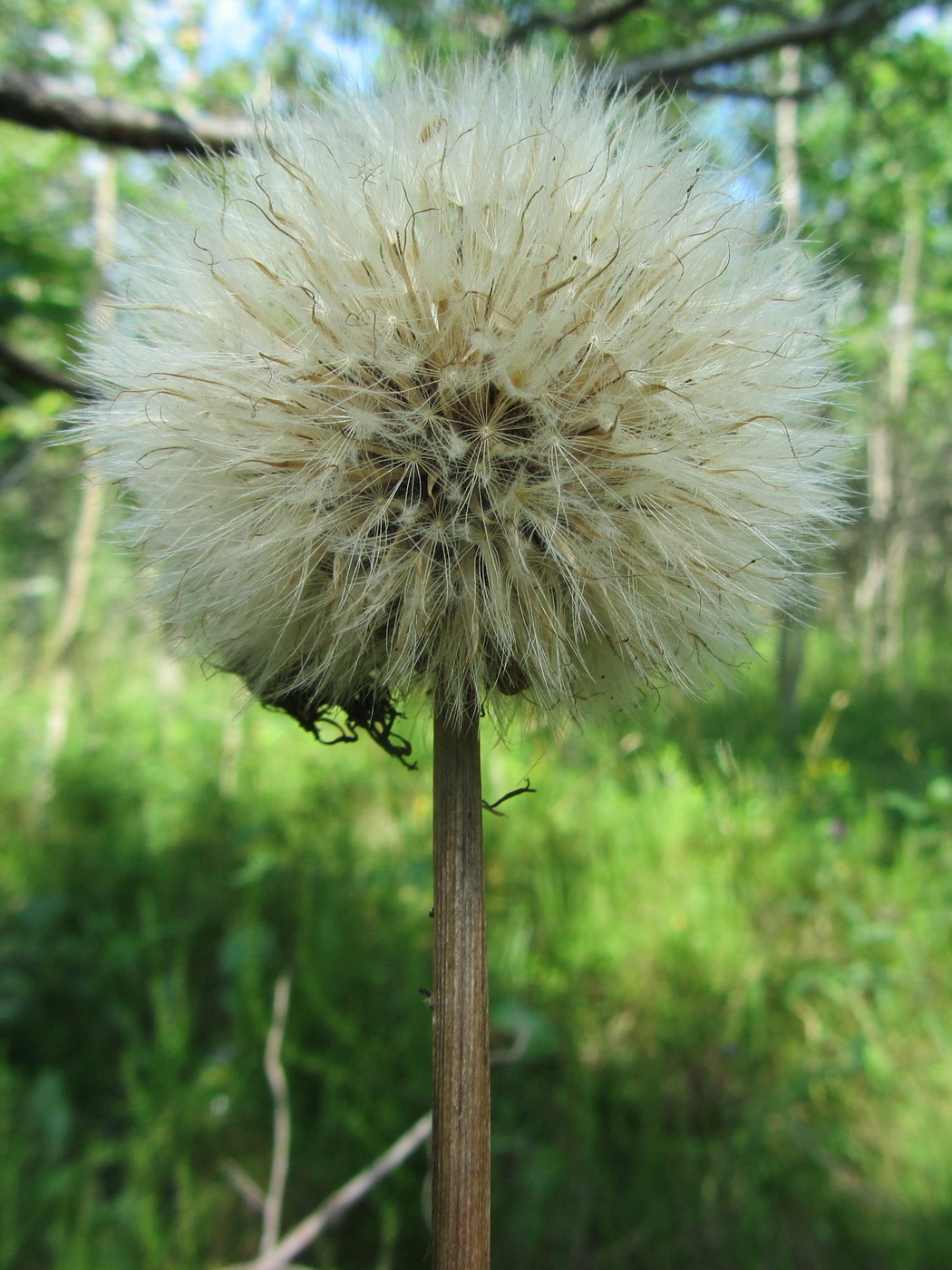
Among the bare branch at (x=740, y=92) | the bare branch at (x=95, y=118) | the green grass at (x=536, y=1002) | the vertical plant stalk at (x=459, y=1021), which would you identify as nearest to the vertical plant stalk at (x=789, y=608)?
the bare branch at (x=740, y=92)

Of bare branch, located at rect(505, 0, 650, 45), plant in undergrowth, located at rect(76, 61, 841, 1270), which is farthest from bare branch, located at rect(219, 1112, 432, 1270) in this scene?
bare branch, located at rect(505, 0, 650, 45)

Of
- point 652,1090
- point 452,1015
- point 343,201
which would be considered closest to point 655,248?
point 343,201

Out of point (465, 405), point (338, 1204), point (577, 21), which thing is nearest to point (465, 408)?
point (465, 405)

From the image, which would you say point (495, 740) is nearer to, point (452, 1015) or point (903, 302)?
point (452, 1015)

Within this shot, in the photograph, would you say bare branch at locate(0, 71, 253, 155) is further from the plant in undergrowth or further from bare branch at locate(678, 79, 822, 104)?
bare branch at locate(678, 79, 822, 104)

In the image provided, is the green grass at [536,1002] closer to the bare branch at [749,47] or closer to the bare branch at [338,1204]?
the bare branch at [338,1204]

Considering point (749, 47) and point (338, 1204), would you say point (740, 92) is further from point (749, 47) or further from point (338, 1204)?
point (338, 1204)

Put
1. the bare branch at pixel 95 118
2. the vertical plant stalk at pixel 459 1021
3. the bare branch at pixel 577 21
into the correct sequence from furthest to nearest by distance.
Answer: the bare branch at pixel 577 21 → the bare branch at pixel 95 118 → the vertical plant stalk at pixel 459 1021
